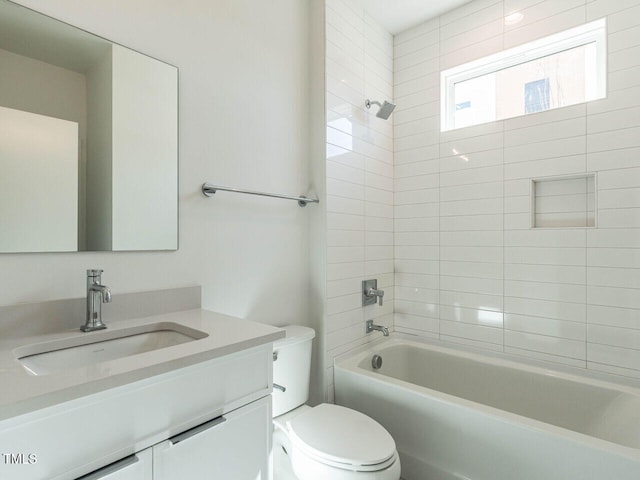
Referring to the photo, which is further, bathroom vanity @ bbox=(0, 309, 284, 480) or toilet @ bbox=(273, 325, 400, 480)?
toilet @ bbox=(273, 325, 400, 480)

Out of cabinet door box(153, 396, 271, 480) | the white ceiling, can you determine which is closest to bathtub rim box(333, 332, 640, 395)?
cabinet door box(153, 396, 271, 480)

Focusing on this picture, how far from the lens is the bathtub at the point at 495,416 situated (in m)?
1.34

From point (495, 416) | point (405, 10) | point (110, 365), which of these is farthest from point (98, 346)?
point (405, 10)

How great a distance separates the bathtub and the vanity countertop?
1014 millimetres

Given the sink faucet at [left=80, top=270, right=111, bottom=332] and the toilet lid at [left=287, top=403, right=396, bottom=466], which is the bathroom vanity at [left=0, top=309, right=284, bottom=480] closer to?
the sink faucet at [left=80, top=270, right=111, bottom=332]

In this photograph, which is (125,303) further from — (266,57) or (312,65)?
(312,65)

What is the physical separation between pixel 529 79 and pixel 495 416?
1983 millimetres

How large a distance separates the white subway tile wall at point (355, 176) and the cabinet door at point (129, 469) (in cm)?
130

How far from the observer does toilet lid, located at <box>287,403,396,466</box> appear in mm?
1271

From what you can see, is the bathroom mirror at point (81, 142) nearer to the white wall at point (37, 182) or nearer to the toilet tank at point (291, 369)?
the white wall at point (37, 182)

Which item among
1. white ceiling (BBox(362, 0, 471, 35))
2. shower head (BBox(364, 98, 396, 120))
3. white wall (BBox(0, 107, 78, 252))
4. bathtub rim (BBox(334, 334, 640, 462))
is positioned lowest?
bathtub rim (BBox(334, 334, 640, 462))

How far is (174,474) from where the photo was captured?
875 millimetres

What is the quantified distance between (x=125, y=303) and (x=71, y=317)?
0.56 ft

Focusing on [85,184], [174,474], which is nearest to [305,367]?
[174,474]
